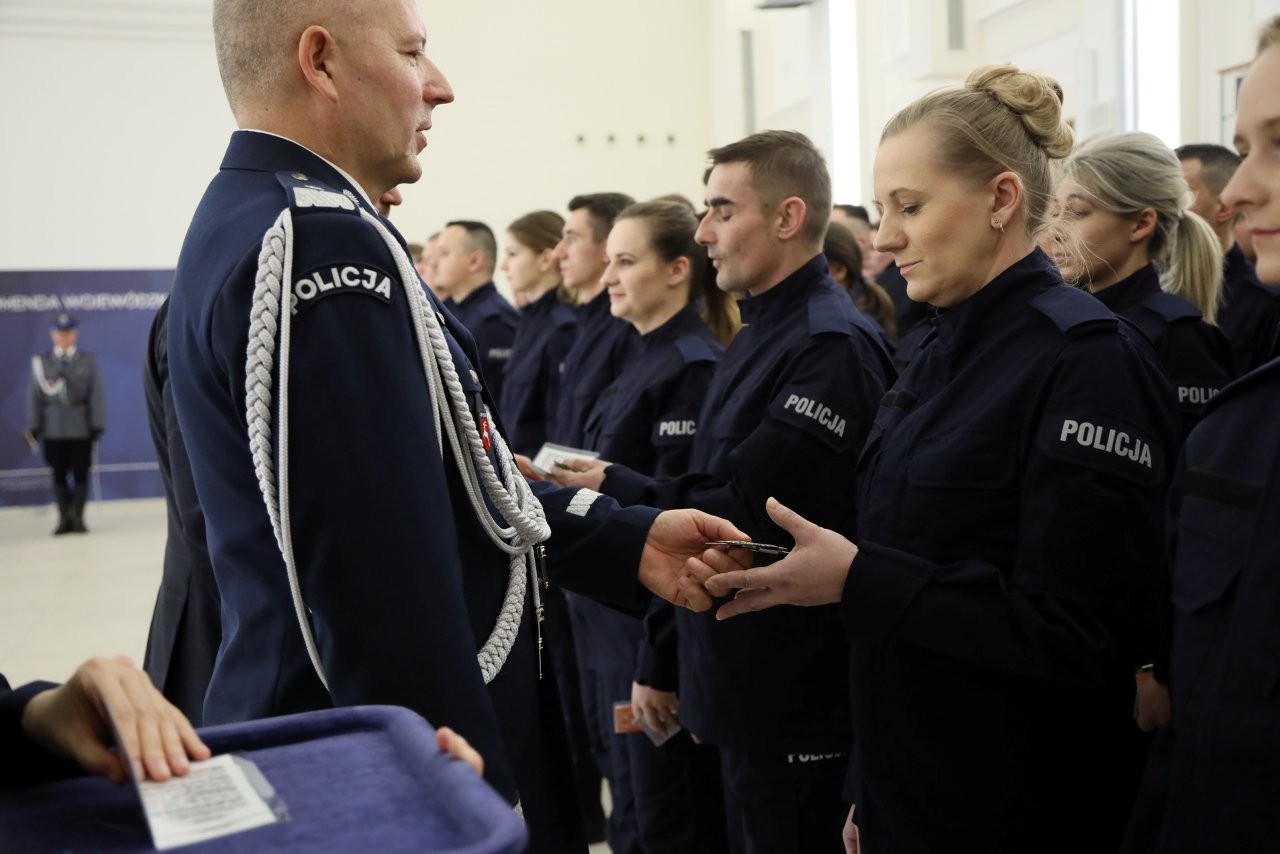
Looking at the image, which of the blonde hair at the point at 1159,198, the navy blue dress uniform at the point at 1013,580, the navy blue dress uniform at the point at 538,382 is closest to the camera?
the navy blue dress uniform at the point at 1013,580

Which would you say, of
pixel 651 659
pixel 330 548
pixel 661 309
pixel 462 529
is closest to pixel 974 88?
pixel 462 529

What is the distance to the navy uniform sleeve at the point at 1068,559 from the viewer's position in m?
1.48

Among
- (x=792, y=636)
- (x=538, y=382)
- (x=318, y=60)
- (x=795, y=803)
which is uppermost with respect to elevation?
(x=318, y=60)

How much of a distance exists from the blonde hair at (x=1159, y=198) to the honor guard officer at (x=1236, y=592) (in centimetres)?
121

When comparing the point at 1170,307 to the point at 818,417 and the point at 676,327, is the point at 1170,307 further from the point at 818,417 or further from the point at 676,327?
the point at 676,327

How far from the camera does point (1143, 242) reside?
256 centimetres

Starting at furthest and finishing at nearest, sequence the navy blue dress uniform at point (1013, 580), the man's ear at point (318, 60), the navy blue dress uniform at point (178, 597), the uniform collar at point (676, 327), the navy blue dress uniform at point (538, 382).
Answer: the navy blue dress uniform at point (538, 382)
the uniform collar at point (676, 327)
the navy blue dress uniform at point (178, 597)
the navy blue dress uniform at point (1013, 580)
the man's ear at point (318, 60)

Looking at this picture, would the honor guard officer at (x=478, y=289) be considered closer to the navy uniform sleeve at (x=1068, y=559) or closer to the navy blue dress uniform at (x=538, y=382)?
the navy blue dress uniform at (x=538, y=382)

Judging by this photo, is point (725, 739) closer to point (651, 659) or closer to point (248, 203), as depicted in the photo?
point (651, 659)

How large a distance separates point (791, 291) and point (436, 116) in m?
7.97

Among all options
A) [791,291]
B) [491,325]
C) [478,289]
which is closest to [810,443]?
[791,291]

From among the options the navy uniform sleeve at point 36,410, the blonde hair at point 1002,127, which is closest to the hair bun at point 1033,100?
the blonde hair at point 1002,127

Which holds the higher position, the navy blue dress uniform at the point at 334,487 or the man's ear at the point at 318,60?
the man's ear at the point at 318,60

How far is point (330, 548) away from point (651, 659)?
161cm
